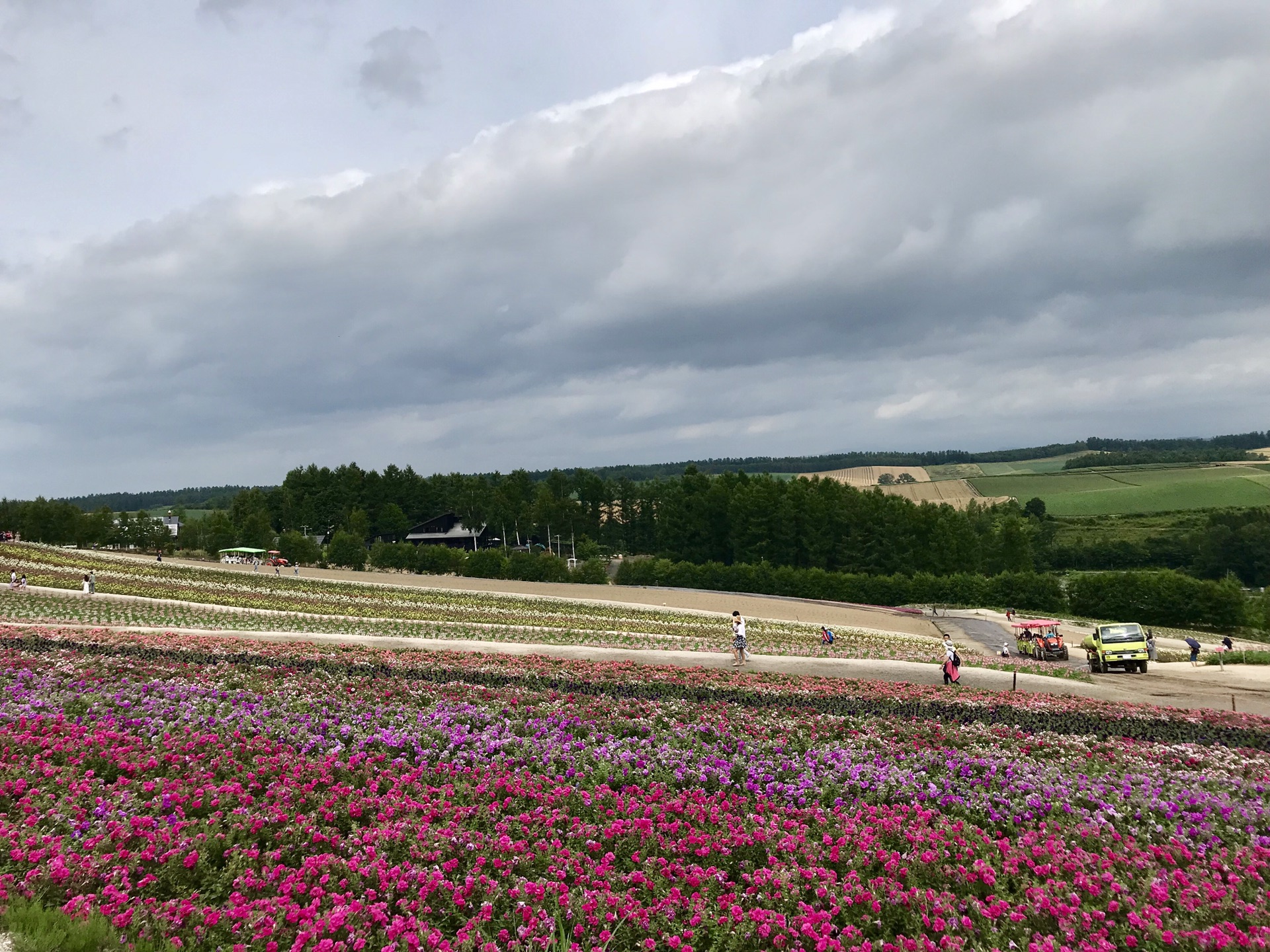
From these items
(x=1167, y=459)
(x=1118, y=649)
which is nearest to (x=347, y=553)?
(x=1118, y=649)

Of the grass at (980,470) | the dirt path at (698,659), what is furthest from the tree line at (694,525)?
the dirt path at (698,659)

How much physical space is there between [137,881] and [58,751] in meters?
4.11

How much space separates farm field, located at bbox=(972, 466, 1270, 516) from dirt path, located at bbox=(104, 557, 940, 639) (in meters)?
89.3

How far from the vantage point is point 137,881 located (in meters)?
7.13

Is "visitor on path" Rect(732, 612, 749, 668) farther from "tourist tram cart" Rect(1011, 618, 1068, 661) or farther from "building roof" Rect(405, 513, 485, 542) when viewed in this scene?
"building roof" Rect(405, 513, 485, 542)

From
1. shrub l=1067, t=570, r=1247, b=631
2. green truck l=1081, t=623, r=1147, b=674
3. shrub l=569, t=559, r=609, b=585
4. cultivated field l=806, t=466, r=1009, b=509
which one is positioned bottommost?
shrub l=1067, t=570, r=1247, b=631

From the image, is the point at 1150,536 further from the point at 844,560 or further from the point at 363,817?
the point at 363,817

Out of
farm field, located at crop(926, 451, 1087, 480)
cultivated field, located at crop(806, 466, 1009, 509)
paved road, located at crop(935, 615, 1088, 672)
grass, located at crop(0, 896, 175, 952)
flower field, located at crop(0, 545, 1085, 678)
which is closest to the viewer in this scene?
grass, located at crop(0, 896, 175, 952)

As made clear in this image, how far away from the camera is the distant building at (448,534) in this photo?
115625 mm

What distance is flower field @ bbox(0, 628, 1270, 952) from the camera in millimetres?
6648

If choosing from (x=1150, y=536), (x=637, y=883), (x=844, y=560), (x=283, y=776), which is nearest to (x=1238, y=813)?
(x=637, y=883)

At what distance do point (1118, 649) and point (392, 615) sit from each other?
99.8 ft

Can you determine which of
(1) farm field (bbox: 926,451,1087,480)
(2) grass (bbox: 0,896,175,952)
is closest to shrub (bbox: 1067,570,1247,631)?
(2) grass (bbox: 0,896,175,952)

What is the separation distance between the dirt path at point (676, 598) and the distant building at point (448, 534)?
4058 centimetres
